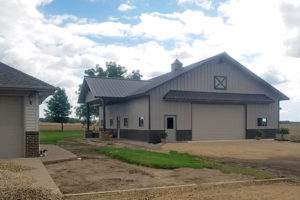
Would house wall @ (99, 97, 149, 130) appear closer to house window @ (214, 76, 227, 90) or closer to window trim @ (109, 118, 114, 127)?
window trim @ (109, 118, 114, 127)

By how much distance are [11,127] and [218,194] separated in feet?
31.9

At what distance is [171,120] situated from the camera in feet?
82.3

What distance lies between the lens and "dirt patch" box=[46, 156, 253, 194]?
29.6 feet

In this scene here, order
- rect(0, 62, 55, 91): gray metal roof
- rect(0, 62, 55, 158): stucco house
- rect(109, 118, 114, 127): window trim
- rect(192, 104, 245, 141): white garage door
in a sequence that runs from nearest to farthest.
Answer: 1. rect(0, 62, 55, 91): gray metal roof
2. rect(0, 62, 55, 158): stucco house
3. rect(192, 104, 245, 141): white garage door
4. rect(109, 118, 114, 127): window trim

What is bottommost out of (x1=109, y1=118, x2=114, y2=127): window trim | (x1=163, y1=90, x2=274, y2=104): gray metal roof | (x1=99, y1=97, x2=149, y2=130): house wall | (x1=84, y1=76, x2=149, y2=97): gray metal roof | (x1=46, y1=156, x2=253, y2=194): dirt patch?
(x1=46, y1=156, x2=253, y2=194): dirt patch

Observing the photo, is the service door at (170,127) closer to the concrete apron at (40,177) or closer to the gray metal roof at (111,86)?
the gray metal roof at (111,86)

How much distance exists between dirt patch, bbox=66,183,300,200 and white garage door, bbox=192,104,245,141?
16657 millimetres

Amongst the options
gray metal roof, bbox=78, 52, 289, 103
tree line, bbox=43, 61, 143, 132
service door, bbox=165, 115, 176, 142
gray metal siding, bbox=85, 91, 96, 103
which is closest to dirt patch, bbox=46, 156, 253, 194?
service door, bbox=165, 115, 176, 142

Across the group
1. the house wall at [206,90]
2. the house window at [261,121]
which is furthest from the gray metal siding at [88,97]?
the house window at [261,121]

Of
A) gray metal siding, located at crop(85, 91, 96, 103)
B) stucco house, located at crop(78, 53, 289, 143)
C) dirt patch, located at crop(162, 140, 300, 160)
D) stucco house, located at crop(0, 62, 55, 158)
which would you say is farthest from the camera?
gray metal siding, located at crop(85, 91, 96, 103)

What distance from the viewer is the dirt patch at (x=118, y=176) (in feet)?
29.6

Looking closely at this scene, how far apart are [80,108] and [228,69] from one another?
30712mm

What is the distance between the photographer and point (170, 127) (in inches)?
983

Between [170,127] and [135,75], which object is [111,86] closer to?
[170,127]
